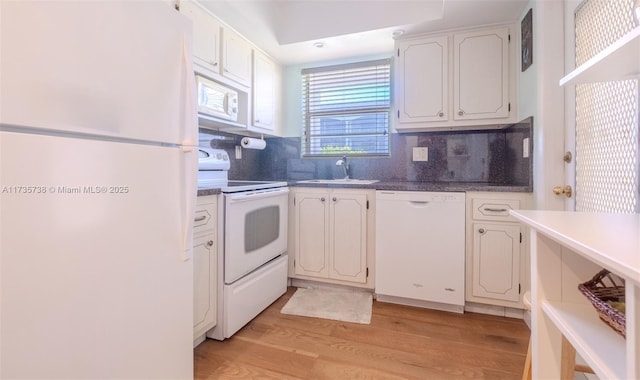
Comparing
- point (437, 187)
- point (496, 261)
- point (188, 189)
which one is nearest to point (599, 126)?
point (437, 187)

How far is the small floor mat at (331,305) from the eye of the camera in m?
2.10

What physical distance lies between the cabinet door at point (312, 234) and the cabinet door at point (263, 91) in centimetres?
76

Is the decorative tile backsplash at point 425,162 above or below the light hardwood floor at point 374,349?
above

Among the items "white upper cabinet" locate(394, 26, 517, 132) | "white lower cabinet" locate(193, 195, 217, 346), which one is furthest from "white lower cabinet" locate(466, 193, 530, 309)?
"white lower cabinet" locate(193, 195, 217, 346)

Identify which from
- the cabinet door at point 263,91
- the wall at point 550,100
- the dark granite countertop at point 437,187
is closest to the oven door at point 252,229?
the dark granite countertop at point 437,187

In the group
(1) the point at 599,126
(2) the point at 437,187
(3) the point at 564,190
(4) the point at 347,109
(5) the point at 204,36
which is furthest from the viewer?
(4) the point at 347,109

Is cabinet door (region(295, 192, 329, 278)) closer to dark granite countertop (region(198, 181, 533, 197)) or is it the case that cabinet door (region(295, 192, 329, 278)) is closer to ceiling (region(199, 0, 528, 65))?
dark granite countertop (region(198, 181, 533, 197))

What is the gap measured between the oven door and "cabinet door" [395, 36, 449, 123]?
1.21m

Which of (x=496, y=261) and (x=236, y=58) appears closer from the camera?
(x=496, y=261)

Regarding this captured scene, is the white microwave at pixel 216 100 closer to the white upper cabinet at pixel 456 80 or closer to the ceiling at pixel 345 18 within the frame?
the ceiling at pixel 345 18

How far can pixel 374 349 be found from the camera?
5.62 ft

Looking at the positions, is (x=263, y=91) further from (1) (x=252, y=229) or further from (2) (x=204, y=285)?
(2) (x=204, y=285)

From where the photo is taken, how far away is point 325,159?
3.07m

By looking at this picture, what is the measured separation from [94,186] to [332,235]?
5.77 ft
